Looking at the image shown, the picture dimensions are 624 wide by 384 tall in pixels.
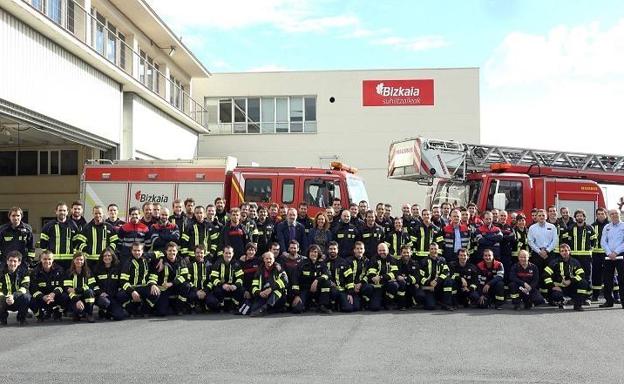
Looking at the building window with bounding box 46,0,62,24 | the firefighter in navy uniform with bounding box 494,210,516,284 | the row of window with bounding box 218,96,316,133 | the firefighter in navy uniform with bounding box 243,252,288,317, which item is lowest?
the firefighter in navy uniform with bounding box 243,252,288,317

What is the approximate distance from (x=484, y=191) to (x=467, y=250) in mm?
3192

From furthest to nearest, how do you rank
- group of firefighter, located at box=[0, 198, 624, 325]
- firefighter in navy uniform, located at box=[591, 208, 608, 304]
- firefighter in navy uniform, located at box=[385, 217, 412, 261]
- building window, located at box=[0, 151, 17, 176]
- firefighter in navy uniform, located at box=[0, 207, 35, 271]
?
building window, located at box=[0, 151, 17, 176]
firefighter in navy uniform, located at box=[591, 208, 608, 304]
firefighter in navy uniform, located at box=[385, 217, 412, 261]
firefighter in navy uniform, located at box=[0, 207, 35, 271]
group of firefighter, located at box=[0, 198, 624, 325]

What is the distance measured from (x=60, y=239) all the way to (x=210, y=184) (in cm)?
409

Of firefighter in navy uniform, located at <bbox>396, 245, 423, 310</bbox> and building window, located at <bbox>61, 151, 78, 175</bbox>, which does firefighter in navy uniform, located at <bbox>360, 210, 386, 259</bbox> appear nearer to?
firefighter in navy uniform, located at <bbox>396, 245, 423, 310</bbox>

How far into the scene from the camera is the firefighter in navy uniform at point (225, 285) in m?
10.7

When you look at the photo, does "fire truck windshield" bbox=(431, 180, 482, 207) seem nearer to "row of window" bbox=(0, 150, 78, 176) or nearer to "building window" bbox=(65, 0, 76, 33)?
"building window" bbox=(65, 0, 76, 33)

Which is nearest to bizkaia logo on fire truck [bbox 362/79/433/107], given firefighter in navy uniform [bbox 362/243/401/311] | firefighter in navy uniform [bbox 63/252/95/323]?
firefighter in navy uniform [bbox 362/243/401/311]

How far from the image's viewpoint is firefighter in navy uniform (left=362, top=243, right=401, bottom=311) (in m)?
10.9

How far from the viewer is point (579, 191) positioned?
48.7ft

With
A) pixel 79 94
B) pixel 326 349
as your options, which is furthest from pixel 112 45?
pixel 326 349

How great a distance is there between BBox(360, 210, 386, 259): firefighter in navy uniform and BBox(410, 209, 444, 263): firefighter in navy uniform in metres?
0.57

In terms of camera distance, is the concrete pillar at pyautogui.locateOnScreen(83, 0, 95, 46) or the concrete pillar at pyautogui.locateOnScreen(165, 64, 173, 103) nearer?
the concrete pillar at pyautogui.locateOnScreen(83, 0, 95, 46)

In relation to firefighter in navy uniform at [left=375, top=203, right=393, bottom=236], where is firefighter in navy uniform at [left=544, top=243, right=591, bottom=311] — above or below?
below

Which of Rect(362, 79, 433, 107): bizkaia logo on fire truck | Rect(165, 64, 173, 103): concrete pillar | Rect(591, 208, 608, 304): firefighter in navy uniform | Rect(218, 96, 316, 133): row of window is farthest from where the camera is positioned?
Answer: Rect(218, 96, 316, 133): row of window
